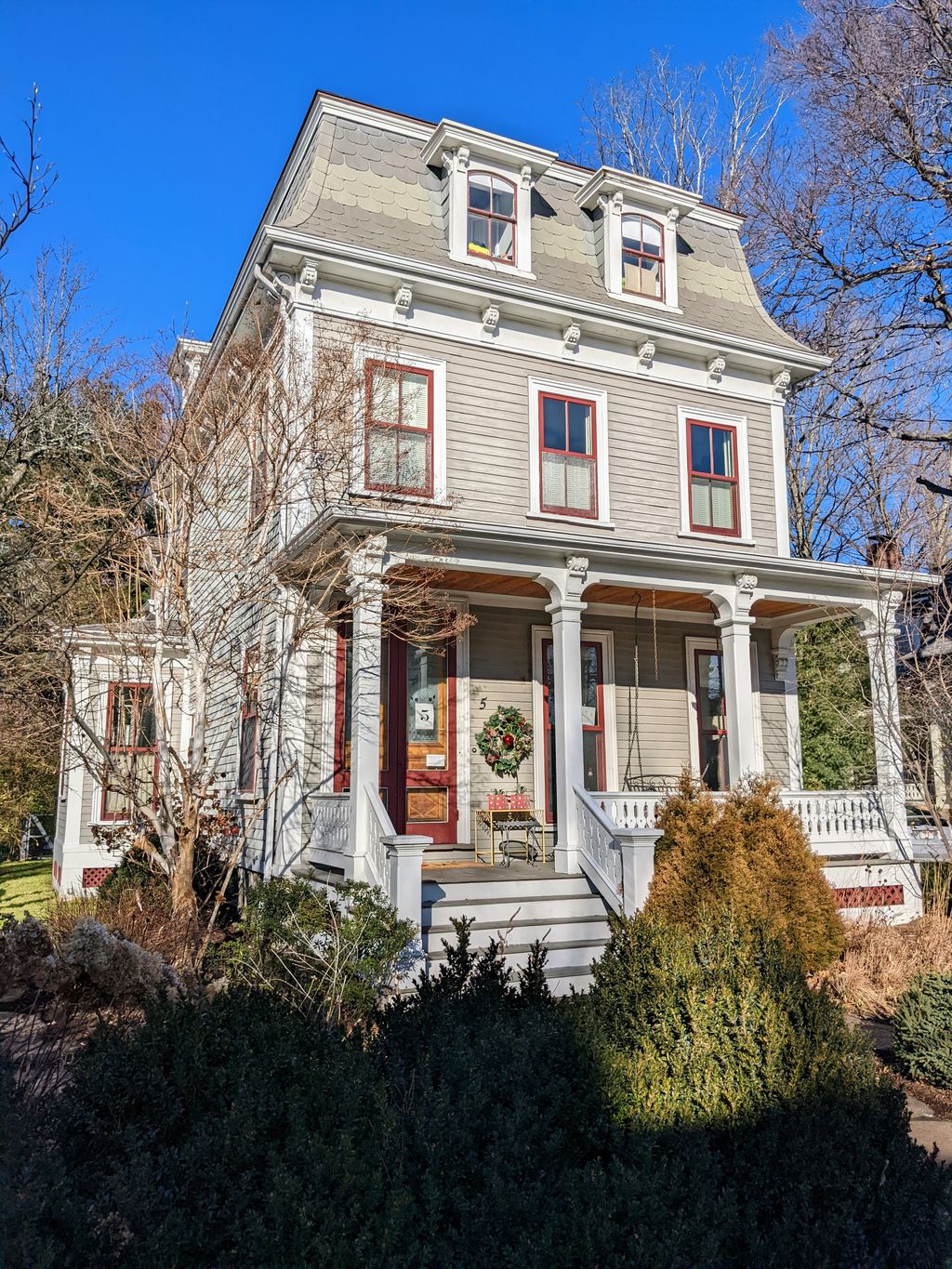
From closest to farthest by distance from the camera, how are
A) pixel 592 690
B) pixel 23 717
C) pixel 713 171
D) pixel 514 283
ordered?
pixel 514 283
pixel 592 690
pixel 23 717
pixel 713 171

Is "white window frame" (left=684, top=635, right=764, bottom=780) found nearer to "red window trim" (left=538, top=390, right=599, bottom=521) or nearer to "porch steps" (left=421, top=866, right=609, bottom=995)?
"red window trim" (left=538, top=390, right=599, bottom=521)

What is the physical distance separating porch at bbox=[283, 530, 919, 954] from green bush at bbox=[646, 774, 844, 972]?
42cm

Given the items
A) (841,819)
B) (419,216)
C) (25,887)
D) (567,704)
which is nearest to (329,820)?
(567,704)

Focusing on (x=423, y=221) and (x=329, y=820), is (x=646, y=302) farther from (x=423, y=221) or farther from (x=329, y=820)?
(x=329, y=820)

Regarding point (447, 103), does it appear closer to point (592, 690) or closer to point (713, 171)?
point (592, 690)

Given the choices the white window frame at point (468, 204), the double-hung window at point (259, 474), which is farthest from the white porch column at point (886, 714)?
the double-hung window at point (259, 474)

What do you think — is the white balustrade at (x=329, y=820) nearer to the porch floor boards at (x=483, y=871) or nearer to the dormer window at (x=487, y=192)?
the porch floor boards at (x=483, y=871)

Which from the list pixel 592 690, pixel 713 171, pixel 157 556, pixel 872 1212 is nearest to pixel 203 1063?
pixel 872 1212

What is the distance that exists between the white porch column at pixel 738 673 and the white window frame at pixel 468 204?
472 centimetres

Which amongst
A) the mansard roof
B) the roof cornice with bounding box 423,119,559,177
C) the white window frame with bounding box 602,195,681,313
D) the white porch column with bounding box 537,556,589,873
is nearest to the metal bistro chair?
the white porch column with bounding box 537,556,589,873

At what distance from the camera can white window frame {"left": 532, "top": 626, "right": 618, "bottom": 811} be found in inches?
442

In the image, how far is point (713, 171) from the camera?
23625 mm

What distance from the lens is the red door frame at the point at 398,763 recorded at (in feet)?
33.2

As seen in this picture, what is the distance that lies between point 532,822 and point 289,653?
3.24 m
